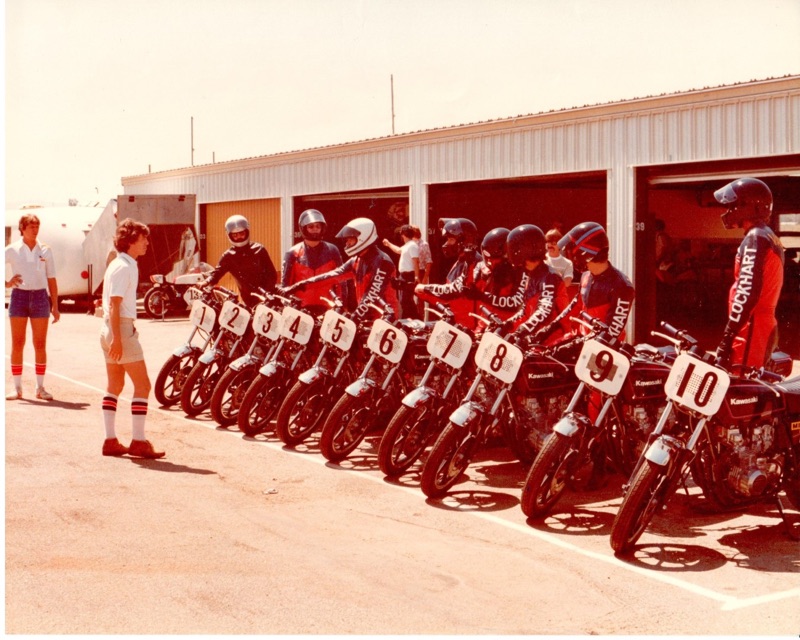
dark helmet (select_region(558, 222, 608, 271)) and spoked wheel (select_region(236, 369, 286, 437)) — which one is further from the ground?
dark helmet (select_region(558, 222, 608, 271))

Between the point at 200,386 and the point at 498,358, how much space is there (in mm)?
4033

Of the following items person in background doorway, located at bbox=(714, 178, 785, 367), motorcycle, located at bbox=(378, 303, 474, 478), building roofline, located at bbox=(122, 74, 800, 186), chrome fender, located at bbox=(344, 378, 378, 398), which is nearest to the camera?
person in background doorway, located at bbox=(714, 178, 785, 367)

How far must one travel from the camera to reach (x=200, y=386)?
10.1 metres

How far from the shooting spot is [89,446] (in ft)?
28.1

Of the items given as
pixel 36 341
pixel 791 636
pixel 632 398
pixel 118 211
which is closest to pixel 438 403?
pixel 632 398

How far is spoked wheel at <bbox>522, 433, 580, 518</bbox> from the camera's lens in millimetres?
6105

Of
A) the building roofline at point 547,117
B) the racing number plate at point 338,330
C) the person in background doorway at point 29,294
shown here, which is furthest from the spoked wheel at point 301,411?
the building roofline at point 547,117

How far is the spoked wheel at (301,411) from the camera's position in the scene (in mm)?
8305

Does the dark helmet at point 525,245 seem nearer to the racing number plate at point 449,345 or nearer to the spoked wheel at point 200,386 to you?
the racing number plate at point 449,345

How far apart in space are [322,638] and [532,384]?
10.3 feet

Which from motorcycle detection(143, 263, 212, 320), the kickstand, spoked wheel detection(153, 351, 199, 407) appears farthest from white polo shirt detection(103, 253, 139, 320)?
motorcycle detection(143, 263, 212, 320)

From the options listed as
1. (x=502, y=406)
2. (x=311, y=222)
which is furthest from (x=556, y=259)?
(x=502, y=406)

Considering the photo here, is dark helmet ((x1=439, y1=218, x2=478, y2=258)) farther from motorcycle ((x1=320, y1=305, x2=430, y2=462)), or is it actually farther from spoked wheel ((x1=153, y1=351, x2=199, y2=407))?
spoked wheel ((x1=153, y1=351, x2=199, y2=407))

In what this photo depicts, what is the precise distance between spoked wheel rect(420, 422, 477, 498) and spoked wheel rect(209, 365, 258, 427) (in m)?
2.98
